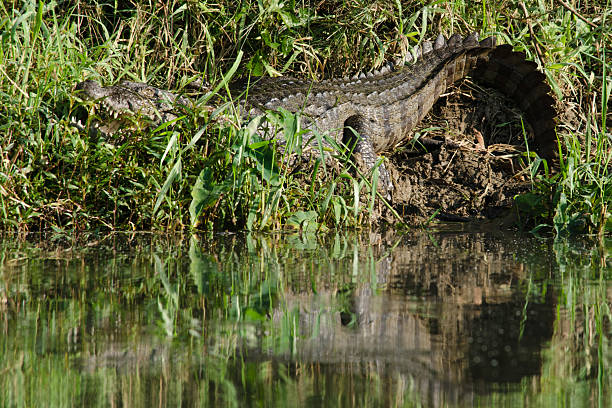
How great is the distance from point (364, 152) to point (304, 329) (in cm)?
315

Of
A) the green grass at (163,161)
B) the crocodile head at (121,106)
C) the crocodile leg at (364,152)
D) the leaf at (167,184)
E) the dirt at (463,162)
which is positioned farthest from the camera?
the crocodile leg at (364,152)

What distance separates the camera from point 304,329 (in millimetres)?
1608

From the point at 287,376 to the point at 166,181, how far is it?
7.05 feet

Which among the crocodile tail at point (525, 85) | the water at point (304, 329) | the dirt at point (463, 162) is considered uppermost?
the crocodile tail at point (525, 85)

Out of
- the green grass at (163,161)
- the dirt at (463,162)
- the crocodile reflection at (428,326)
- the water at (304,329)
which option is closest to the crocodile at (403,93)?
the dirt at (463,162)

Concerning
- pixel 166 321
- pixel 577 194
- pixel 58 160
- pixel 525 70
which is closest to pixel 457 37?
pixel 525 70

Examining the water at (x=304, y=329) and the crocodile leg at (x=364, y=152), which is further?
the crocodile leg at (x=364, y=152)

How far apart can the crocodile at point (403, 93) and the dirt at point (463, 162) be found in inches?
5.3

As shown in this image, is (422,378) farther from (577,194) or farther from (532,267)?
(577,194)

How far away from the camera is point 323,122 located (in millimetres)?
4777

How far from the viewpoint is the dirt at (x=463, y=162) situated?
4.07 m

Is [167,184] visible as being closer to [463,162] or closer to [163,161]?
[163,161]

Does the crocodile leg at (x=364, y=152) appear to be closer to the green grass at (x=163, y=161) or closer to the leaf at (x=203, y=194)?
the green grass at (x=163, y=161)

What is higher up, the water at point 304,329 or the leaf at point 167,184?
the leaf at point 167,184
